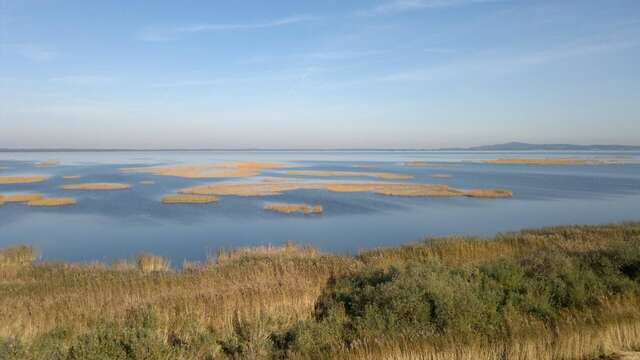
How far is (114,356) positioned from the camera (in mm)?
7020

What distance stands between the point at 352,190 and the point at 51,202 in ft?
62.6

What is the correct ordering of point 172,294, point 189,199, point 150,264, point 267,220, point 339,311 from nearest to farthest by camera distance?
point 339,311 → point 172,294 → point 150,264 → point 267,220 → point 189,199

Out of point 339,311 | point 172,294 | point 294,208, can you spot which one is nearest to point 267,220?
point 294,208

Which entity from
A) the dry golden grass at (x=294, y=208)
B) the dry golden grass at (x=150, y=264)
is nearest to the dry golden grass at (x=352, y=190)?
the dry golden grass at (x=294, y=208)

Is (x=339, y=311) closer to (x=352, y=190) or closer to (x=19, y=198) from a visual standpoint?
(x=352, y=190)

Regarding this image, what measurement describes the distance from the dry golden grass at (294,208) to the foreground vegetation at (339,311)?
15667 mm

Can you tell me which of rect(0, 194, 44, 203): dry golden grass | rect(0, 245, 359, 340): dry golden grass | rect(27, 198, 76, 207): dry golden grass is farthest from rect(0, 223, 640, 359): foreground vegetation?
rect(0, 194, 44, 203): dry golden grass

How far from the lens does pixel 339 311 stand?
29.6 feet

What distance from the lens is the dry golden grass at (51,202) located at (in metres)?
31.2

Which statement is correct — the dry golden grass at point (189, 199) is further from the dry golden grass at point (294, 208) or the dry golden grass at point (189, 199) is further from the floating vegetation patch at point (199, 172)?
the floating vegetation patch at point (199, 172)

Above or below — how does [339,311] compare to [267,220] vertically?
above

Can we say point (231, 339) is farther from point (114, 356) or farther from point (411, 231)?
point (411, 231)

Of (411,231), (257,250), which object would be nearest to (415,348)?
(257,250)

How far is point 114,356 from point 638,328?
6.66 metres
